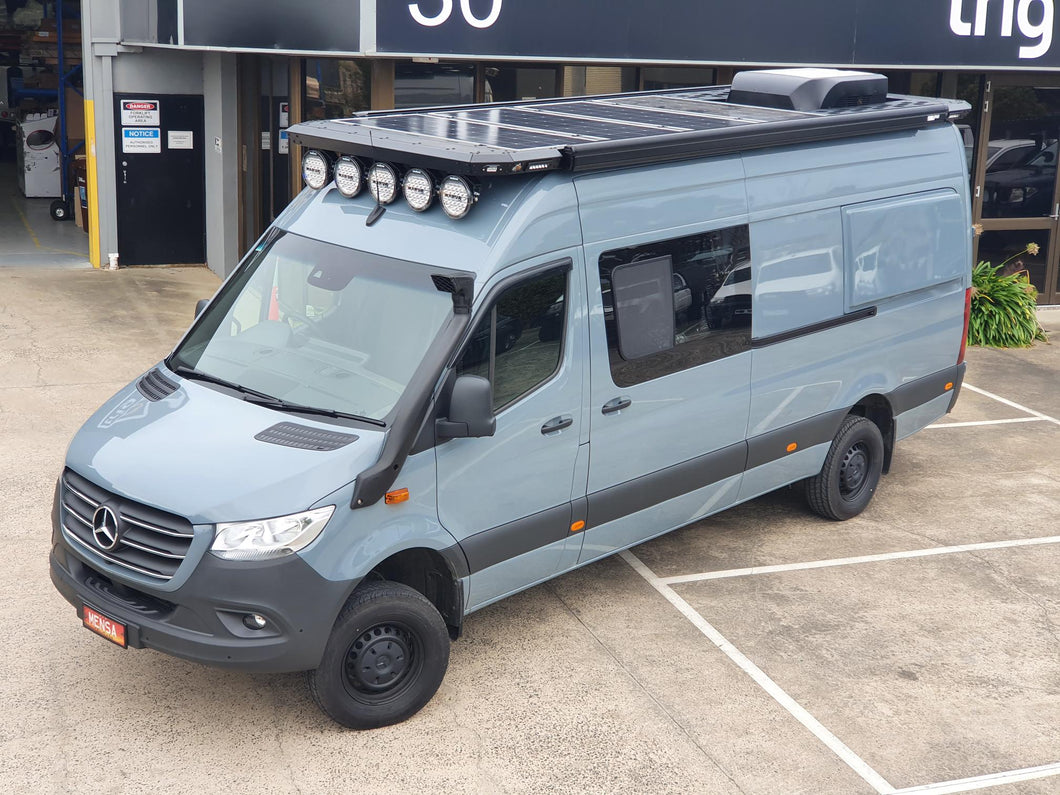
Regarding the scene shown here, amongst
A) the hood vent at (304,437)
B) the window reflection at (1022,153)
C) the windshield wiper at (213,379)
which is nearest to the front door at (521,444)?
the hood vent at (304,437)

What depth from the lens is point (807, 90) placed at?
7.96 m

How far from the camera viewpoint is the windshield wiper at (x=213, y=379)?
5758mm

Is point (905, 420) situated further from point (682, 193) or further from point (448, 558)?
point (448, 558)

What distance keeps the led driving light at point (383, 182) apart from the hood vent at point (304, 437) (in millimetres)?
1290

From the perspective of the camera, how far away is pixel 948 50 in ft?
41.5

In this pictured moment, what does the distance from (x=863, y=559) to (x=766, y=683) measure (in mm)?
1874

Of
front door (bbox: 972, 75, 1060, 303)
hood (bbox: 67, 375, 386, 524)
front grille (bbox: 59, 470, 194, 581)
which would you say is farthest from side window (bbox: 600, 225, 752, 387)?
front door (bbox: 972, 75, 1060, 303)

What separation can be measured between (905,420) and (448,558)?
417cm

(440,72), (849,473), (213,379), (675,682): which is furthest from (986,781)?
(440,72)

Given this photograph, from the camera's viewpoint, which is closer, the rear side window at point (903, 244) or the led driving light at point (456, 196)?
the led driving light at point (456, 196)

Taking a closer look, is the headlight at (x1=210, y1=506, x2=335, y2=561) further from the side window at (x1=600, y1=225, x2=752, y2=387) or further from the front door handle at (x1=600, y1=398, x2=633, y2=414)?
the side window at (x1=600, y1=225, x2=752, y2=387)

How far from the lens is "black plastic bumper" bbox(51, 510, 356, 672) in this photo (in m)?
5.03

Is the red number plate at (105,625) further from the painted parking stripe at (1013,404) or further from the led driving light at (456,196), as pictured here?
the painted parking stripe at (1013,404)

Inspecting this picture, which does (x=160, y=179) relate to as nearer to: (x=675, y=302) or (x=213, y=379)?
(x=213, y=379)
